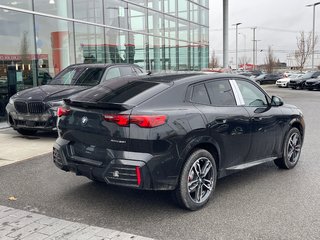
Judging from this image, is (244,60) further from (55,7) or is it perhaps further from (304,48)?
(55,7)

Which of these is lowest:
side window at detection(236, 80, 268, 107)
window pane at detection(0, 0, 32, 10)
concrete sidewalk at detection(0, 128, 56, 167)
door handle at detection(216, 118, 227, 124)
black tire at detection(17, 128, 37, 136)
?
concrete sidewalk at detection(0, 128, 56, 167)

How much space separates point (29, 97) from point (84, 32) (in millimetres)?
8523

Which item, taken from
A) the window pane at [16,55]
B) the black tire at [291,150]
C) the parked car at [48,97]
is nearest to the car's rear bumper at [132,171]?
the black tire at [291,150]

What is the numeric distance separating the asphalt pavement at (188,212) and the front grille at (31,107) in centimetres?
240

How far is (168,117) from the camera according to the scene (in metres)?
4.35

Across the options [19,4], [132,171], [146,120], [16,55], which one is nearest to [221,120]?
[146,120]

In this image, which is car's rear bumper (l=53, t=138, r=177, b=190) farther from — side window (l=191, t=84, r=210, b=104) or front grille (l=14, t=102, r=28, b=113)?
front grille (l=14, t=102, r=28, b=113)

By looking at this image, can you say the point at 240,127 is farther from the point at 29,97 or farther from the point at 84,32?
the point at 84,32

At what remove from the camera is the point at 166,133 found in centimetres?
428

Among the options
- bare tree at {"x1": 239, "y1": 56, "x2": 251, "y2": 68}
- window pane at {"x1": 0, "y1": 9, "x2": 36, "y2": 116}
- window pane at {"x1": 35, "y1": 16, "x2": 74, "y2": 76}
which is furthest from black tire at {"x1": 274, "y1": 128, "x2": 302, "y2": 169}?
bare tree at {"x1": 239, "y1": 56, "x2": 251, "y2": 68}

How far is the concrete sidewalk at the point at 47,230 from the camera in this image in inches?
154

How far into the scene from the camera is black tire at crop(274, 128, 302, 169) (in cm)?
629

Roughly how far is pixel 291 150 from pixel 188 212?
2696mm

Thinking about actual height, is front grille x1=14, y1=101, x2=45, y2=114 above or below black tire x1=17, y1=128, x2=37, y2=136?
above
